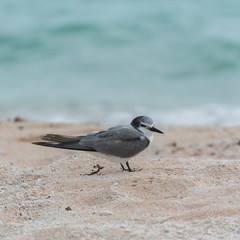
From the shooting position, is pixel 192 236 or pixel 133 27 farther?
pixel 133 27

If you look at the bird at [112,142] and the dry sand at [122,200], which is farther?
the bird at [112,142]

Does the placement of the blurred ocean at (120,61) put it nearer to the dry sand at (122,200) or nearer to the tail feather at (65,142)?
the dry sand at (122,200)

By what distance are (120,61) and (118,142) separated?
1043 cm

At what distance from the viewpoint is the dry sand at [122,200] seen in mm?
3262

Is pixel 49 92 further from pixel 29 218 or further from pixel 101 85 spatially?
pixel 29 218

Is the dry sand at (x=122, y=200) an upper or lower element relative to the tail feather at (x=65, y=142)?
lower

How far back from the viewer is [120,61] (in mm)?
14766

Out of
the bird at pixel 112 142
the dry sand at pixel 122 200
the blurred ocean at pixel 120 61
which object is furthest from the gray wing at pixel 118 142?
the blurred ocean at pixel 120 61

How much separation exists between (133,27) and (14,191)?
12.8 m

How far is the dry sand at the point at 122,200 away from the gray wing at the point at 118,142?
23 cm

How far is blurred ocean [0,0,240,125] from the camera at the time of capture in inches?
457

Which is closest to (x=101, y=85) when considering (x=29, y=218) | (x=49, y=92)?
(x=49, y=92)

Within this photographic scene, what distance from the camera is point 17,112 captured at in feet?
37.3

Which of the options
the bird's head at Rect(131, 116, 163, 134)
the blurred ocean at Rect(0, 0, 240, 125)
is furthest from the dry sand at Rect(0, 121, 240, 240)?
the blurred ocean at Rect(0, 0, 240, 125)
